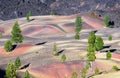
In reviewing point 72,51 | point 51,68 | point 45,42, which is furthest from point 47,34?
point 51,68

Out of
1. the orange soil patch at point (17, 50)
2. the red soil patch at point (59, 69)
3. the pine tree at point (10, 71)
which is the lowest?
the orange soil patch at point (17, 50)

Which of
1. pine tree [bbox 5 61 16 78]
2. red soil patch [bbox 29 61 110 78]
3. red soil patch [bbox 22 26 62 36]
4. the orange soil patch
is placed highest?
pine tree [bbox 5 61 16 78]

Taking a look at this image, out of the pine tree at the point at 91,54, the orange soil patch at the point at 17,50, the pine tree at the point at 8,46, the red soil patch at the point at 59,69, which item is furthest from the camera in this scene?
the orange soil patch at the point at 17,50

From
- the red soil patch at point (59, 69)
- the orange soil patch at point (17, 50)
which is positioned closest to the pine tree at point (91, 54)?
the red soil patch at point (59, 69)

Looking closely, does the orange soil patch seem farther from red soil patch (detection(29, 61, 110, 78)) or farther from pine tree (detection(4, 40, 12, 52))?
red soil patch (detection(29, 61, 110, 78))

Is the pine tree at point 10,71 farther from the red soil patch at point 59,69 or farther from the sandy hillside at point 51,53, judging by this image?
the red soil patch at point 59,69

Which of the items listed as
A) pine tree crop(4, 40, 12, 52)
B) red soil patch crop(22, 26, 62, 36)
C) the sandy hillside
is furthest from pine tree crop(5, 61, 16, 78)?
red soil patch crop(22, 26, 62, 36)

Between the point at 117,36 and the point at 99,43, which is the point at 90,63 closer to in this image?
the point at 99,43

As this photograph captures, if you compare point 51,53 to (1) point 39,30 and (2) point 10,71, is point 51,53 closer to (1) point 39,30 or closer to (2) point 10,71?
(2) point 10,71

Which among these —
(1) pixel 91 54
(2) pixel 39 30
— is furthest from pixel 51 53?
(2) pixel 39 30

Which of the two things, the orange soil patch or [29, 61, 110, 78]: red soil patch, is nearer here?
[29, 61, 110, 78]: red soil patch

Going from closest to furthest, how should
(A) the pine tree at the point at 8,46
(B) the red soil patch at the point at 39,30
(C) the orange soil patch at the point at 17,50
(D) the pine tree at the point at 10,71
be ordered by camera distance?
(D) the pine tree at the point at 10,71
(A) the pine tree at the point at 8,46
(C) the orange soil patch at the point at 17,50
(B) the red soil patch at the point at 39,30
